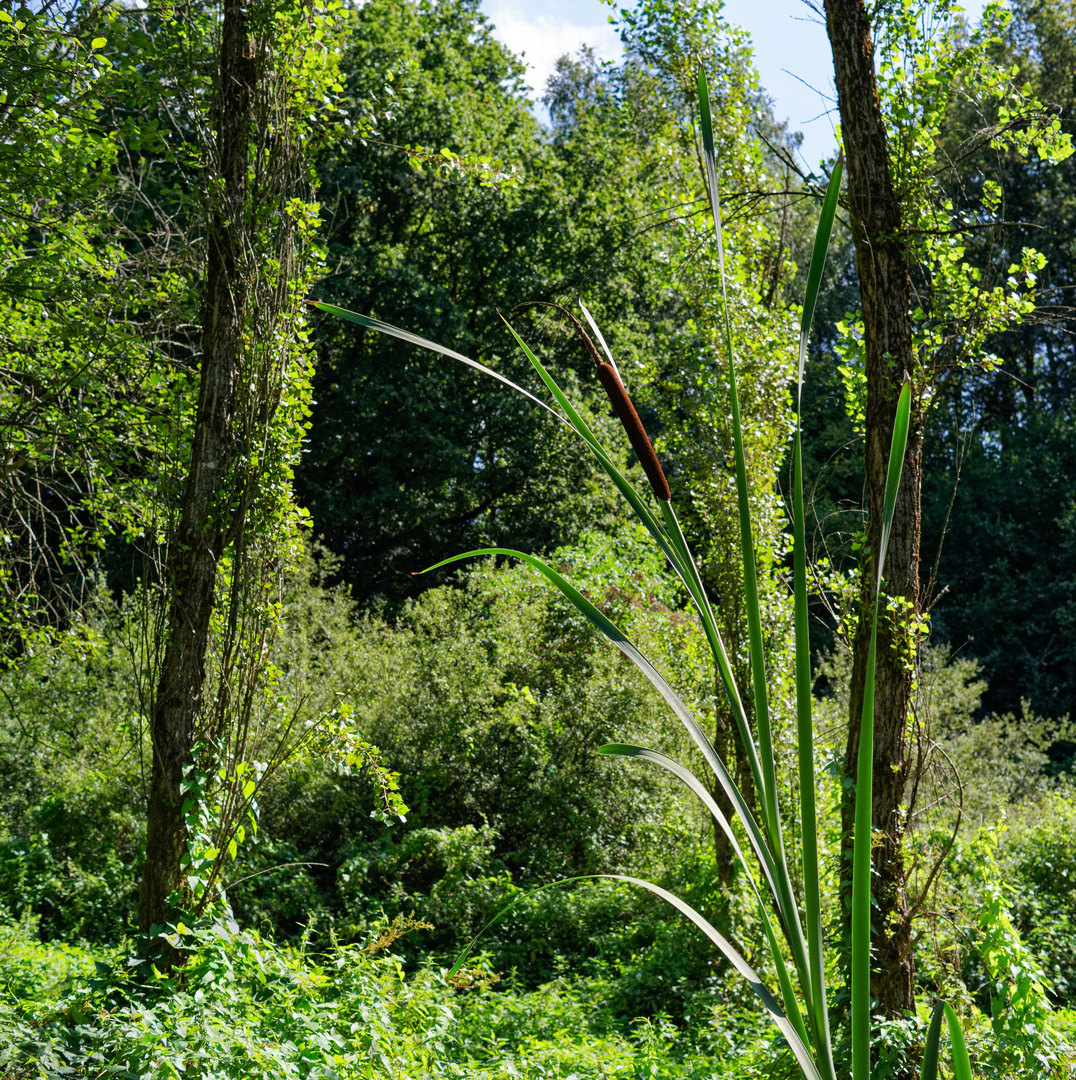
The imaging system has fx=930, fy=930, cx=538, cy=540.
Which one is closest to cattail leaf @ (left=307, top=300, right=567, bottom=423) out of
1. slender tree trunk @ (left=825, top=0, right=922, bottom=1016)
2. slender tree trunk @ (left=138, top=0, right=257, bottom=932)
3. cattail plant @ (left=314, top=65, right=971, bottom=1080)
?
cattail plant @ (left=314, top=65, right=971, bottom=1080)

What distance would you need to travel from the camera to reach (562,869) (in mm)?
7812

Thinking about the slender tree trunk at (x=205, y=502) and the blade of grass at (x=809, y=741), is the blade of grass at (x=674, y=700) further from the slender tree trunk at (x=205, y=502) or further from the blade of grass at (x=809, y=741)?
the slender tree trunk at (x=205, y=502)

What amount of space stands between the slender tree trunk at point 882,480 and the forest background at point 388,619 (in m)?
0.11

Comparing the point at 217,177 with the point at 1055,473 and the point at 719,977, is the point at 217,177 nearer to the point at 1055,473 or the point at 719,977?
the point at 719,977

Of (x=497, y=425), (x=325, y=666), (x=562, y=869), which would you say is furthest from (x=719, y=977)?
(x=497, y=425)

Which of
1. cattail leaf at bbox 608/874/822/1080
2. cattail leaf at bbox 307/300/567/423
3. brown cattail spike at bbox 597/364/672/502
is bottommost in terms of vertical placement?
cattail leaf at bbox 608/874/822/1080

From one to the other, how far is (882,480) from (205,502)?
2676 mm

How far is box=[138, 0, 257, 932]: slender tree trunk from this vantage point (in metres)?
3.66

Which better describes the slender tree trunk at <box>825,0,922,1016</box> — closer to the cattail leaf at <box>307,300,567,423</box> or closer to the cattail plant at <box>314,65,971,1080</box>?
the cattail plant at <box>314,65,971,1080</box>

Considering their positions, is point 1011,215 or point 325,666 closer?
point 325,666

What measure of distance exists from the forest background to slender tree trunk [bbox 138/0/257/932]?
0.9 inches

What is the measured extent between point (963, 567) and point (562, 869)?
13.2m

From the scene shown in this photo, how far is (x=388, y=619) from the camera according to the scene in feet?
49.2

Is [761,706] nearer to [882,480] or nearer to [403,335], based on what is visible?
[403,335]
